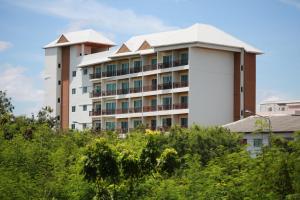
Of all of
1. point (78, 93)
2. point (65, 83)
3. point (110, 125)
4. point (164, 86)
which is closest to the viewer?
point (164, 86)

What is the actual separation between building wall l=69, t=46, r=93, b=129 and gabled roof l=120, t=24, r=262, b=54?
866cm

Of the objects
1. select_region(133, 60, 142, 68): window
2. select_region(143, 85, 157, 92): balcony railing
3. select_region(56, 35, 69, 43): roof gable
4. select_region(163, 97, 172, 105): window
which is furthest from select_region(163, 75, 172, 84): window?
select_region(56, 35, 69, 43): roof gable

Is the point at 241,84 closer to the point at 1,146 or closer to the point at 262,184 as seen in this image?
the point at 1,146

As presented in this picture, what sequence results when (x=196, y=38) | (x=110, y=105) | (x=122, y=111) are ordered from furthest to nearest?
(x=110, y=105), (x=122, y=111), (x=196, y=38)

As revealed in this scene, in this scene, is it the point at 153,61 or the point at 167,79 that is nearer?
the point at 167,79

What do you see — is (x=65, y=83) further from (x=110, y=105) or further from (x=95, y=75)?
(x=110, y=105)

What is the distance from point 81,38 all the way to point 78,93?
19.2 ft

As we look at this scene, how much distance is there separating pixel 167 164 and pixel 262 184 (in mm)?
2947

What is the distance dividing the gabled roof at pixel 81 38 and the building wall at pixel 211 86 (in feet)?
54.5

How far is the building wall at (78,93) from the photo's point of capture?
71062 mm

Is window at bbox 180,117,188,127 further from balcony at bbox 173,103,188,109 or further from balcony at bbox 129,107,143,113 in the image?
balcony at bbox 129,107,143,113

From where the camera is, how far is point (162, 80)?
61812 millimetres

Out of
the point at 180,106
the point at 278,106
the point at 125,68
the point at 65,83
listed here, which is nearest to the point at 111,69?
the point at 125,68

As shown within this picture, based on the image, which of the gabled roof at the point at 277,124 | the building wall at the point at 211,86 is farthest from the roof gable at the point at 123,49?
the gabled roof at the point at 277,124
